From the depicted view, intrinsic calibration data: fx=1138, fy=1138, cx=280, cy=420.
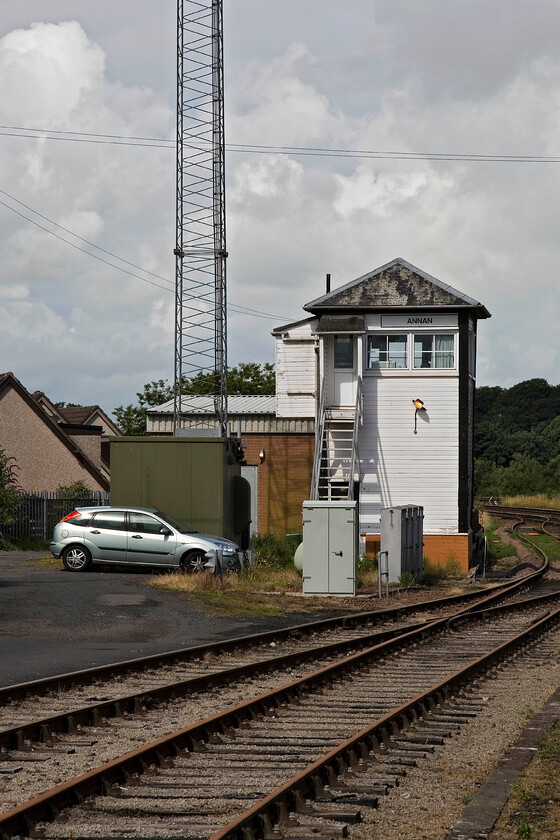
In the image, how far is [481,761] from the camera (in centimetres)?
840

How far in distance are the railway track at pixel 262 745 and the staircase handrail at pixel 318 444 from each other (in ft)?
46.7

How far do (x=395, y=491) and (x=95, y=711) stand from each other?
22.6 m

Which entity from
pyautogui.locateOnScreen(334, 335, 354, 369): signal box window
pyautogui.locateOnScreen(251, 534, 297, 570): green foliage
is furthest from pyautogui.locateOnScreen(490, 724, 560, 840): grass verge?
pyautogui.locateOnScreen(334, 335, 354, 369): signal box window

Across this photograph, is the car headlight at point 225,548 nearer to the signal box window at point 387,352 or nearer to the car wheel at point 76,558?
the car wheel at point 76,558

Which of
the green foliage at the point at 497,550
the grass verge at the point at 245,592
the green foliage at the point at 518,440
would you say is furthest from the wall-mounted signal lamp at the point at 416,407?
the green foliage at the point at 518,440

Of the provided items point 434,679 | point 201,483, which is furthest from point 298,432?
point 434,679

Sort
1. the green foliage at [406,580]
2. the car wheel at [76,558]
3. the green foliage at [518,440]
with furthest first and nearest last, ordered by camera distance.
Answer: the green foliage at [518,440]
the green foliage at [406,580]
the car wheel at [76,558]

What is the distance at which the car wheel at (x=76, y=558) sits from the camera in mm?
24016

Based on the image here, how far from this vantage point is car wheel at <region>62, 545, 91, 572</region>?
24.0 meters

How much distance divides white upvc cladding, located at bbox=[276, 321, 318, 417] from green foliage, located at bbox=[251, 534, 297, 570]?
18.0 feet

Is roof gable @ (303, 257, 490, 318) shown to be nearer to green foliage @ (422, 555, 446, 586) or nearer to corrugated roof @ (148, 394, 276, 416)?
corrugated roof @ (148, 394, 276, 416)

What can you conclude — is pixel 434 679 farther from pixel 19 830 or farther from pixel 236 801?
pixel 19 830

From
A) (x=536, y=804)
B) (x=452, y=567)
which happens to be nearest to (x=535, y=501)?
(x=452, y=567)

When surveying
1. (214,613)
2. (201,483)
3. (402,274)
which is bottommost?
(214,613)
